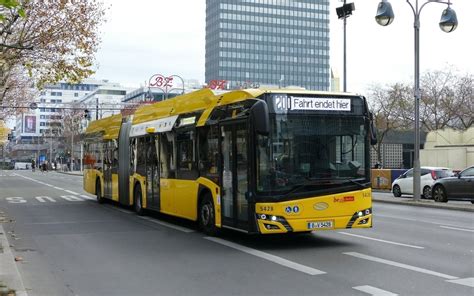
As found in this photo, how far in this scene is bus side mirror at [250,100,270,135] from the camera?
30.6 ft

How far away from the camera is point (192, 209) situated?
12.7 meters

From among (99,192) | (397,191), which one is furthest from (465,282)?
(397,191)

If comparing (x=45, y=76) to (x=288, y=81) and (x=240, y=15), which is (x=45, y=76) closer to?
(x=240, y=15)

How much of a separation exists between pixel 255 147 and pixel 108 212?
9652 mm

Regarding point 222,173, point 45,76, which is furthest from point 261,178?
point 45,76

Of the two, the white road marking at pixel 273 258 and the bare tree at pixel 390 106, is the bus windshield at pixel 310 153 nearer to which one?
the white road marking at pixel 273 258

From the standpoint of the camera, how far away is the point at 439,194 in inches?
878

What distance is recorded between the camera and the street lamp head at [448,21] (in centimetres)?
2161

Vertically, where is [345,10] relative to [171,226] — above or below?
above

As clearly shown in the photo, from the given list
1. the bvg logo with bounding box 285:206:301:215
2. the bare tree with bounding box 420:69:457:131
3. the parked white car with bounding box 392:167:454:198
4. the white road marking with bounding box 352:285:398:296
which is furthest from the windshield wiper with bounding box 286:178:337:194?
the bare tree with bounding box 420:69:457:131

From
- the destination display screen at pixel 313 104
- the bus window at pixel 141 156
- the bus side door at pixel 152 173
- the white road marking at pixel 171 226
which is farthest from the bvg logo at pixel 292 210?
the bus window at pixel 141 156

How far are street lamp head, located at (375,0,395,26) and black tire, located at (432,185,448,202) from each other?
693 cm

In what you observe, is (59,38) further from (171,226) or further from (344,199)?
(344,199)

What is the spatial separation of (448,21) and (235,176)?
585 inches
